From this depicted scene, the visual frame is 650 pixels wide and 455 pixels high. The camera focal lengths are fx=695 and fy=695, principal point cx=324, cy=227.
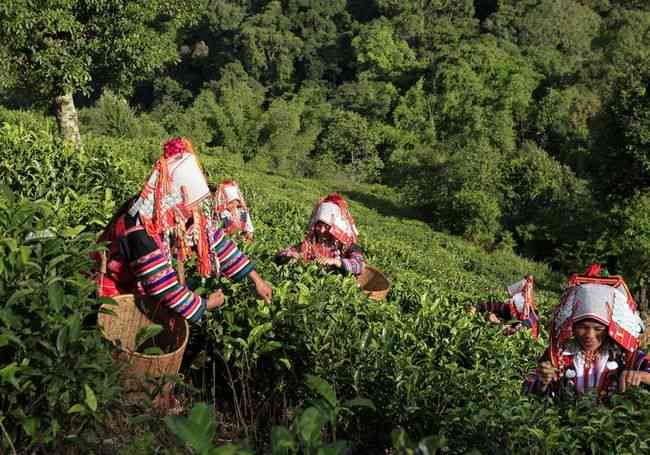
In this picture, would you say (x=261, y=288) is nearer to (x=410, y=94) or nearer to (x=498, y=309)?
(x=498, y=309)

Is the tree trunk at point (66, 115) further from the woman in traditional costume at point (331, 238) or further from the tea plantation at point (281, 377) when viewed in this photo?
the tea plantation at point (281, 377)

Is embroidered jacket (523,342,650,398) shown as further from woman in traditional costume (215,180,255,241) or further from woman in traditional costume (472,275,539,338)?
woman in traditional costume (215,180,255,241)

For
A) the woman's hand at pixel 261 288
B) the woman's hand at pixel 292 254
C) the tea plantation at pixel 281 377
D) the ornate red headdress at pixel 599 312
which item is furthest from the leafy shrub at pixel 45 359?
the woman's hand at pixel 292 254

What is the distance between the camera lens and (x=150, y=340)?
10.4 feet

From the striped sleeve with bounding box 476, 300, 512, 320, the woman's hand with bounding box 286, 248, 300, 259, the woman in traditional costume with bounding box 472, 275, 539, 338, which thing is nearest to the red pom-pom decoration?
A: the woman's hand with bounding box 286, 248, 300, 259

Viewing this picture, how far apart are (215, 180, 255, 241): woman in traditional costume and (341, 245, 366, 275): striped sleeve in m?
1.25

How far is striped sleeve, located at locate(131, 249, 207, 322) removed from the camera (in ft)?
9.34

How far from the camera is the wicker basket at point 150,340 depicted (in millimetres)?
2510

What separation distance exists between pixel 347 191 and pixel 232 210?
21.4 m

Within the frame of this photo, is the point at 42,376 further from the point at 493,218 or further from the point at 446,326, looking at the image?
the point at 493,218

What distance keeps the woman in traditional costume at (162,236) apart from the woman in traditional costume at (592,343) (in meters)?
1.27

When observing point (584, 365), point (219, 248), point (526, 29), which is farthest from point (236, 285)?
point (526, 29)

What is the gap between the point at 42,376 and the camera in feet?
6.75

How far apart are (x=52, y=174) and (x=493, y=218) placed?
62.1ft
